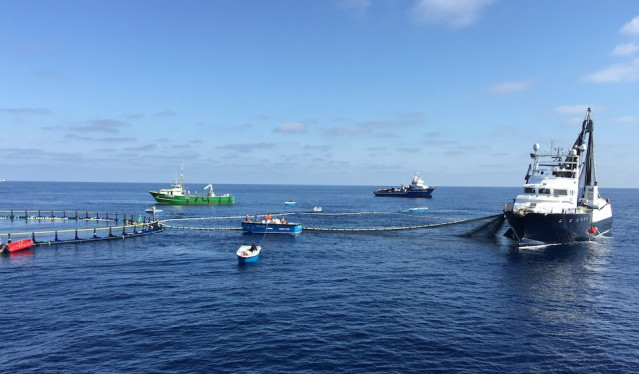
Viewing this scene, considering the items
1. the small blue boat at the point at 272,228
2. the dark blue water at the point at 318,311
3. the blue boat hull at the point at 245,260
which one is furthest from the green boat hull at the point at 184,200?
the blue boat hull at the point at 245,260

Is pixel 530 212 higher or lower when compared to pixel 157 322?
higher

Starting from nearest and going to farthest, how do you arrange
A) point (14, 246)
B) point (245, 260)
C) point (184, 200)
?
point (245, 260), point (14, 246), point (184, 200)

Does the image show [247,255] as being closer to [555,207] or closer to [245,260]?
[245,260]

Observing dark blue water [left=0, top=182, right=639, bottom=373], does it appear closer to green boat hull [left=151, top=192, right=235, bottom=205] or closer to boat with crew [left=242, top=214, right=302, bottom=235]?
boat with crew [left=242, top=214, right=302, bottom=235]

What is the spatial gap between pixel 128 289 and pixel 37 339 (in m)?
12.6

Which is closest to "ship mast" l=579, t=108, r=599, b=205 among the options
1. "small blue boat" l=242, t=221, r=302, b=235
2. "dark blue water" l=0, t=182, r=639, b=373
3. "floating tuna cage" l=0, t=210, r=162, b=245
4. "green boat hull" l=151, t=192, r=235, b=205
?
"dark blue water" l=0, t=182, r=639, b=373

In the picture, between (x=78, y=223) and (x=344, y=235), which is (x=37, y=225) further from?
(x=344, y=235)

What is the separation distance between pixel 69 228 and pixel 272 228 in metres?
49.2

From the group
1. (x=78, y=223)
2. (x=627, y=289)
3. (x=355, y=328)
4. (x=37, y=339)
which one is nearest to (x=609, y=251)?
(x=627, y=289)

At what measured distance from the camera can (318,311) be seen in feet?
115

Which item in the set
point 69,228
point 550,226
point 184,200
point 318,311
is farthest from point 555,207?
point 184,200

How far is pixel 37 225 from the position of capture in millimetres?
93688

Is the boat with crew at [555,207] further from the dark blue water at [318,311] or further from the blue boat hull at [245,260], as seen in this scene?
the blue boat hull at [245,260]

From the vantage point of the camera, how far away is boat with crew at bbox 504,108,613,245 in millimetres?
62772
